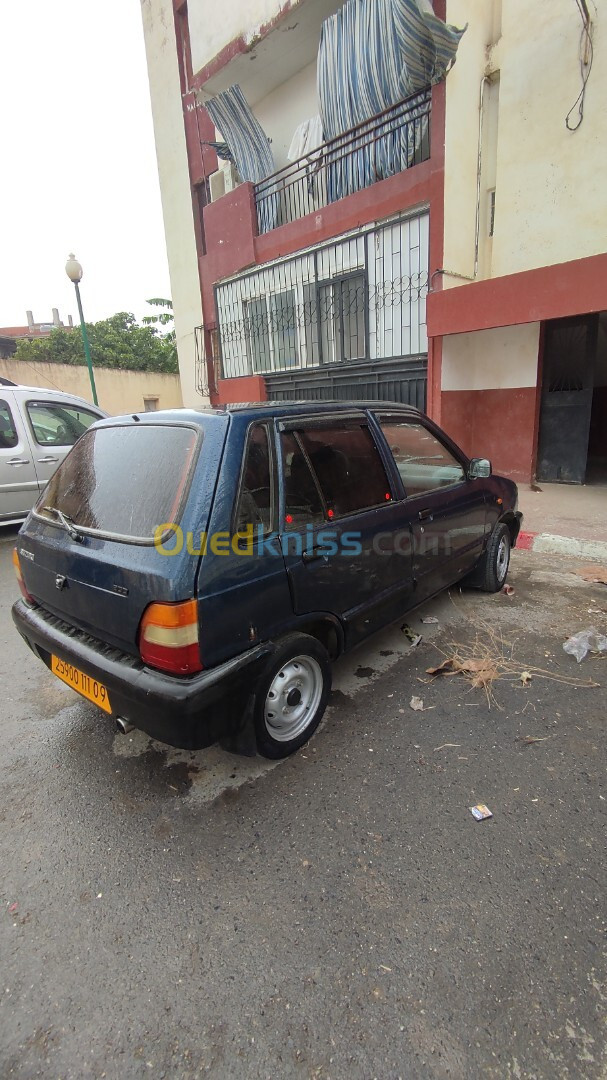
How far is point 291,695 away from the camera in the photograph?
246 centimetres

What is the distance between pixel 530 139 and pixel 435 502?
6.56 metres

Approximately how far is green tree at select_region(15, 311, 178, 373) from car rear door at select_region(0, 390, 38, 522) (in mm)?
19944

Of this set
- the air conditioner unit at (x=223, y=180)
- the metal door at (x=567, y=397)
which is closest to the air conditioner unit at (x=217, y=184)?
the air conditioner unit at (x=223, y=180)

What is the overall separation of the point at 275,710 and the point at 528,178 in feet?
26.3

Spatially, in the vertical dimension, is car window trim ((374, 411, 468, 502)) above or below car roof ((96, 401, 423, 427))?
below

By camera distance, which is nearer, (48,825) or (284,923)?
(284,923)

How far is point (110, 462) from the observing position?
2.47 metres

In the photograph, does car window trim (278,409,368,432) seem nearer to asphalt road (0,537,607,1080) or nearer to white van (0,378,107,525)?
asphalt road (0,537,607,1080)

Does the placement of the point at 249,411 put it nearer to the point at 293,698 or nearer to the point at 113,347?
the point at 293,698

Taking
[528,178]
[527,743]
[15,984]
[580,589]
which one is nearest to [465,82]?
[528,178]

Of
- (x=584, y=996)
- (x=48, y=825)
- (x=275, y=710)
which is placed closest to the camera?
(x=584, y=996)

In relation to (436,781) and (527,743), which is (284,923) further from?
(527,743)

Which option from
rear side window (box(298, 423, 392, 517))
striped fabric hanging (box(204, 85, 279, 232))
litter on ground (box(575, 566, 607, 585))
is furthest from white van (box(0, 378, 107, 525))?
striped fabric hanging (box(204, 85, 279, 232))

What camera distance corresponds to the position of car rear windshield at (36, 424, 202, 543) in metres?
2.11
